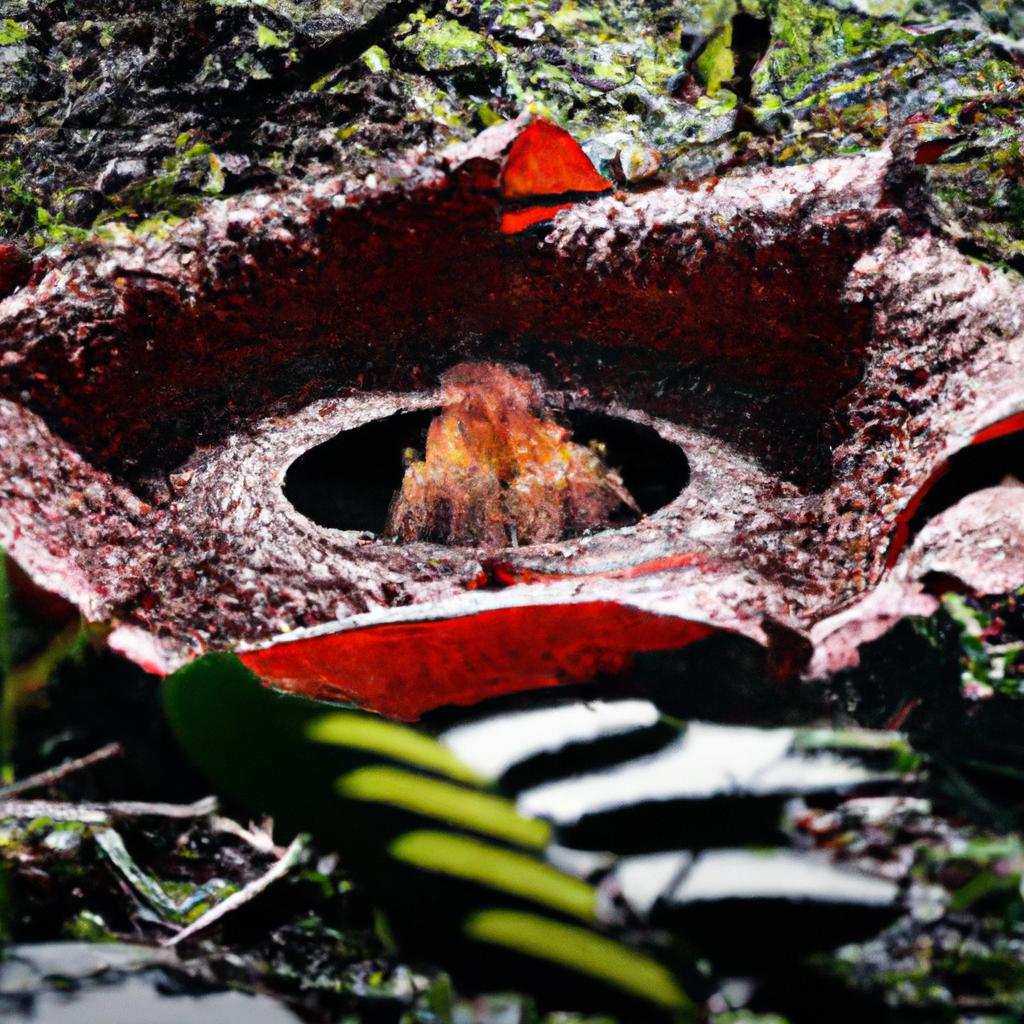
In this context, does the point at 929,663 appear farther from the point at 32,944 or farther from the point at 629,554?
the point at 32,944

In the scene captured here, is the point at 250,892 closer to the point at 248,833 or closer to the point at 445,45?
the point at 248,833

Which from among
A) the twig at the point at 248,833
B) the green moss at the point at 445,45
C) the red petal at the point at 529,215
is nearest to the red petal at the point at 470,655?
the twig at the point at 248,833

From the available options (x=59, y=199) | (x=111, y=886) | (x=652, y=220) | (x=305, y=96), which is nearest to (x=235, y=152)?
(x=305, y=96)

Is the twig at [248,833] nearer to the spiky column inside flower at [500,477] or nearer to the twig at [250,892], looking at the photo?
the twig at [250,892]

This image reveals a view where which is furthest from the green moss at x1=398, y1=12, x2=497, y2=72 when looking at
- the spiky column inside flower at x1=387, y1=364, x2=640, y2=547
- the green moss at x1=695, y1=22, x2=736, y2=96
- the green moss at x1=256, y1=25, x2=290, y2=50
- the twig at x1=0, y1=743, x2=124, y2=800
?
the twig at x1=0, y1=743, x2=124, y2=800

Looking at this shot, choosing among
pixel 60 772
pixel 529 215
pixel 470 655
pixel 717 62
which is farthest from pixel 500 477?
pixel 717 62

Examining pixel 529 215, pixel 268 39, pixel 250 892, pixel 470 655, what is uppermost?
pixel 268 39

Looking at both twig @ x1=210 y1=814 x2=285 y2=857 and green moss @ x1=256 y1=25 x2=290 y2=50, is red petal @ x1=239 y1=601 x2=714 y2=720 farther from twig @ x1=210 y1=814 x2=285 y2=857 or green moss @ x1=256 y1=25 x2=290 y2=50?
green moss @ x1=256 y1=25 x2=290 y2=50
